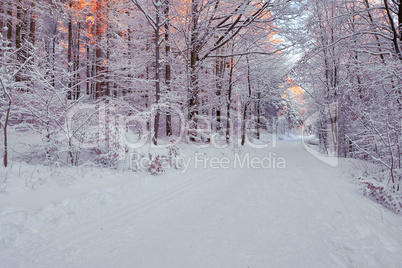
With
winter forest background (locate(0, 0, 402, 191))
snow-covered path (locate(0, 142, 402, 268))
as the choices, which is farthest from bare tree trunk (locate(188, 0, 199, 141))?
snow-covered path (locate(0, 142, 402, 268))

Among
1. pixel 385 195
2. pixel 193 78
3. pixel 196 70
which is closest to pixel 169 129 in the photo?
pixel 193 78

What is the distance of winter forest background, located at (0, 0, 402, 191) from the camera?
5320 mm

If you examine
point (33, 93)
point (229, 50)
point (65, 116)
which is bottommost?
point (65, 116)

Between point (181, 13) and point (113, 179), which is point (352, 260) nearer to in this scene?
point (113, 179)

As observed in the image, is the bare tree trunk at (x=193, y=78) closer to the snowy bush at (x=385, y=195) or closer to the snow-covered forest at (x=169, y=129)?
the snow-covered forest at (x=169, y=129)

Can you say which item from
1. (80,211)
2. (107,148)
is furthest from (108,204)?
(107,148)

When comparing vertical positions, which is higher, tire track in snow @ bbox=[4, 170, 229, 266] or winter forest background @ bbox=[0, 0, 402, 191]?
winter forest background @ bbox=[0, 0, 402, 191]

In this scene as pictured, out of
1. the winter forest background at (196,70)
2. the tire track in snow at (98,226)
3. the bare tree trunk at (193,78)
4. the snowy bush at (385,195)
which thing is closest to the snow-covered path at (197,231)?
the tire track in snow at (98,226)

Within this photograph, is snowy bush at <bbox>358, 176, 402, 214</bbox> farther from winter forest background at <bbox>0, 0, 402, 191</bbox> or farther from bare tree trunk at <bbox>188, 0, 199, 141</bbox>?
bare tree trunk at <bbox>188, 0, 199, 141</bbox>

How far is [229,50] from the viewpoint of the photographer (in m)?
14.1

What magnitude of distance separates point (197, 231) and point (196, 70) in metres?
8.88

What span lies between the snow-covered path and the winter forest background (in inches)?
82.6

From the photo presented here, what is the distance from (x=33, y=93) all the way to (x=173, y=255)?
18.4 ft

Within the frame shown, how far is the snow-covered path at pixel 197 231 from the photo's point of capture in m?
2.42
